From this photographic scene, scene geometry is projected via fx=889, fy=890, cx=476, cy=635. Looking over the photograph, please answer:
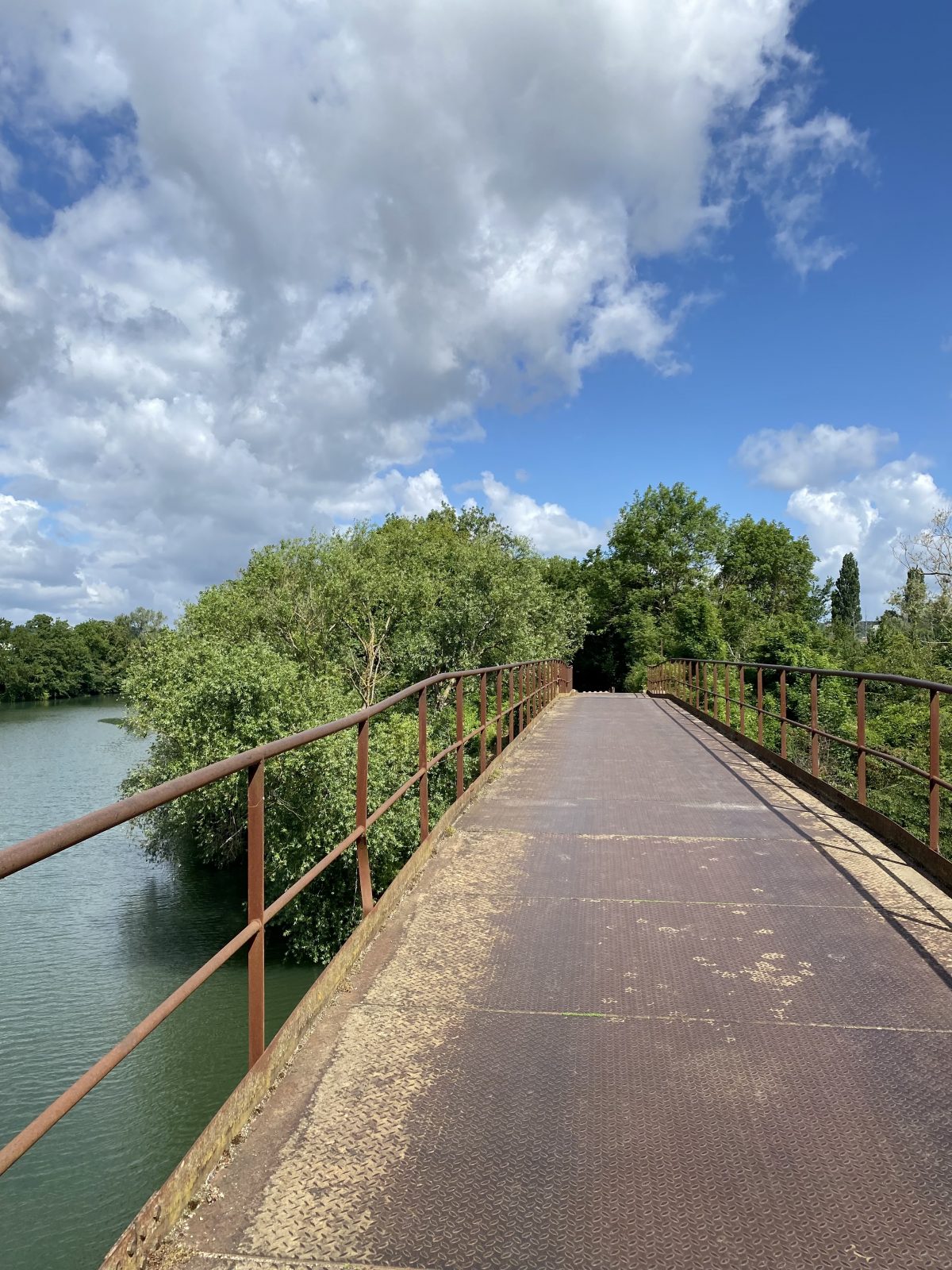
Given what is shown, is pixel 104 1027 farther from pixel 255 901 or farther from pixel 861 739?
pixel 255 901

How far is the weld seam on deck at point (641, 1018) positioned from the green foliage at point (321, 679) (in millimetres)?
9100

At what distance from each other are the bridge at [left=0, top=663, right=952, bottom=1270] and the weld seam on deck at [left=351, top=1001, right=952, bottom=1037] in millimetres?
12

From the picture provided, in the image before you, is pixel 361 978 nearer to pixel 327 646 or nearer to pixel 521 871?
pixel 521 871

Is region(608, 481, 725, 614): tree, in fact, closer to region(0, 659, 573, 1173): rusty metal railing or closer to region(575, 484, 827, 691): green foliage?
region(575, 484, 827, 691): green foliage

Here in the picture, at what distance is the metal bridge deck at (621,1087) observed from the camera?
6.88 feet

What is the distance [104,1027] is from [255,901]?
12.2 metres

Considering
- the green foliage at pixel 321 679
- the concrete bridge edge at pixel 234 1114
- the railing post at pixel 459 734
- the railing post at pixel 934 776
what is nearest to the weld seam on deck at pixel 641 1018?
the concrete bridge edge at pixel 234 1114

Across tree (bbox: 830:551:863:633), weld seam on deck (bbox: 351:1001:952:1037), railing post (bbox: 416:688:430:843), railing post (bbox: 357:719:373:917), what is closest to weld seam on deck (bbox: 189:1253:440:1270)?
weld seam on deck (bbox: 351:1001:952:1037)

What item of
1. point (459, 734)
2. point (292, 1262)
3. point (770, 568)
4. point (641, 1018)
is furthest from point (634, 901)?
point (770, 568)

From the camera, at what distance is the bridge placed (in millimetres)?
2094

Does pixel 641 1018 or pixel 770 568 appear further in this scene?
pixel 770 568

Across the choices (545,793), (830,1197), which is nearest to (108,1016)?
(545,793)

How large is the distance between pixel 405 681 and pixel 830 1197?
26869mm

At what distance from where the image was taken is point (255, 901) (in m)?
2.72
